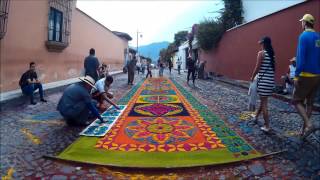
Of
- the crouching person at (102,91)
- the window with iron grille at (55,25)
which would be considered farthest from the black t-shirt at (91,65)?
the window with iron grille at (55,25)

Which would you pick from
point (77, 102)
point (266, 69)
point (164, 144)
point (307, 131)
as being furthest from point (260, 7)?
point (164, 144)

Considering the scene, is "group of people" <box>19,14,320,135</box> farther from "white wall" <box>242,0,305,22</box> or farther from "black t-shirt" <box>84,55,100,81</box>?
"white wall" <box>242,0,305,22</box>

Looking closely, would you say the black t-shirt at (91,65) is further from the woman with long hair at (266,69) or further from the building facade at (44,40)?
the woman with long hair at (266,69)

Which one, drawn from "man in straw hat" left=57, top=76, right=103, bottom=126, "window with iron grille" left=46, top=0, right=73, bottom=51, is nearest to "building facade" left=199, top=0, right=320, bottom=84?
"man in straw hat" left=57, top=76, right=103, bottom=126

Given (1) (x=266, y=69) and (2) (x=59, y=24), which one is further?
(2) (x=59, y=24)

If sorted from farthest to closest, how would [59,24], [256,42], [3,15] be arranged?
[256,42] → [59,24] → [3,15]

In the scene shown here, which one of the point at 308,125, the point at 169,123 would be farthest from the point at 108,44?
the point at 308,125

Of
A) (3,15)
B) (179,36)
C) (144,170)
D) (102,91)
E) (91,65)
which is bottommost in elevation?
(144,170)

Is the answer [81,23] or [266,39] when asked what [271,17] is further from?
[81,23]

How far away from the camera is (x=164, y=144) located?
4434 mm

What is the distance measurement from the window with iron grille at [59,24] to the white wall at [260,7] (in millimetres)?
11230

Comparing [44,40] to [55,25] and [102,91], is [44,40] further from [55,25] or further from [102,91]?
[102,91]

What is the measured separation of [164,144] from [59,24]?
10215 millimetres

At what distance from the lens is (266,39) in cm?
491
